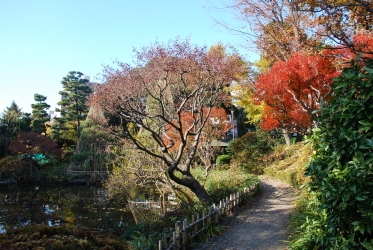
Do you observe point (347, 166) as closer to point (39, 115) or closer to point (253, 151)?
point (253, 151)

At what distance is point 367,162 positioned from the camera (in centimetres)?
260

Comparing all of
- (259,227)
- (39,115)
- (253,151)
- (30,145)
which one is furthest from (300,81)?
(39,115)

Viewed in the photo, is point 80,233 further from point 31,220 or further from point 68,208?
point 68,208

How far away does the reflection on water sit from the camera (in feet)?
36.0

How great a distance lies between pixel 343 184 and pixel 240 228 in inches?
173

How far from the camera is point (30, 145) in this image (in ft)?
74.7

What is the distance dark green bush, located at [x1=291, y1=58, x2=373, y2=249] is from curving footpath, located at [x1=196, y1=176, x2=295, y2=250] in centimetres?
260

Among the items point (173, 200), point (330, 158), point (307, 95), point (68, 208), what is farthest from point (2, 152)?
point (330, 158)

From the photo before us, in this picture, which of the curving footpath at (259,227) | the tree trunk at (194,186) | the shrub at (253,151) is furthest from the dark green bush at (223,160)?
the tree trunk at (194,186)

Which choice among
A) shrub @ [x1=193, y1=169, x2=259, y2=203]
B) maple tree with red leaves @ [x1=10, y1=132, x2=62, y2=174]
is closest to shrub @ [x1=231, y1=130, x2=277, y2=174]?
shrub @ [x1=193, y1=169, x2=259, y2=203]

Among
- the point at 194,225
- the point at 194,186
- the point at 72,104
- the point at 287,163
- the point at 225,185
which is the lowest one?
the point at 194,225

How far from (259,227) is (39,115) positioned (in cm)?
2691

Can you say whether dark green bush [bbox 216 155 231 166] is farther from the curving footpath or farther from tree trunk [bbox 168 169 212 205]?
tree trunk [bbox 168 169 212 205]

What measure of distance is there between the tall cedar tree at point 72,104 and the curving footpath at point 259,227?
21.2 meters
